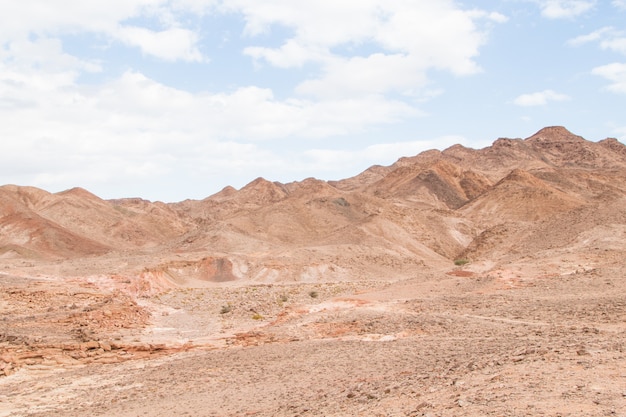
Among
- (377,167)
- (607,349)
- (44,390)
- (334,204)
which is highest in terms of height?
(377,167)

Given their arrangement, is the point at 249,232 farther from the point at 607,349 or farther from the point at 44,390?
the point at 607,349

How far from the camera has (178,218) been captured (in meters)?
131

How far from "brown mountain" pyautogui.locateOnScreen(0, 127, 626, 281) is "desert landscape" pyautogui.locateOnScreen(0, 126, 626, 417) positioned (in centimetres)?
41

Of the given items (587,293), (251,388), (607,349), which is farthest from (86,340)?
(587,293)

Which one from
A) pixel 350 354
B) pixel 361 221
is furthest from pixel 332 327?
pixel 361 221

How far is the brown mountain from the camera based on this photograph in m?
51.4

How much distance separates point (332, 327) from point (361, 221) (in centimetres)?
4838

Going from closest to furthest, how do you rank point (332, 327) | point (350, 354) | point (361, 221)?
point (350, 354) < point (332, 327) < point (361, 221)

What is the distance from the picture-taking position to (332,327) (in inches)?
862

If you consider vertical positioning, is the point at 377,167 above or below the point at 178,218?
above

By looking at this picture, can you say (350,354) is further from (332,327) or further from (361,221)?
(361,221)

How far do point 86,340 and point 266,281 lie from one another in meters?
28.4

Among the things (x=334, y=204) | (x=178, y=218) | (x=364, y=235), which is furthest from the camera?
(x=178, y=218)

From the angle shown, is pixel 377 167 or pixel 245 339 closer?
pixel 245 339
